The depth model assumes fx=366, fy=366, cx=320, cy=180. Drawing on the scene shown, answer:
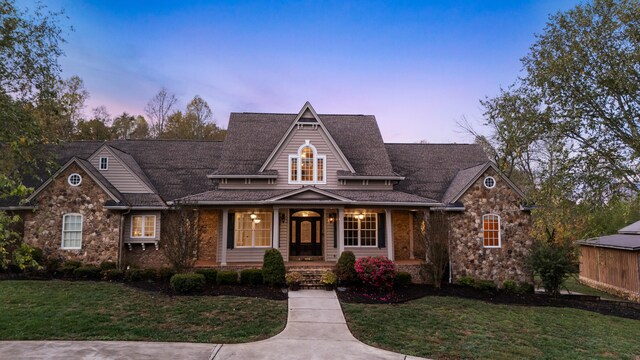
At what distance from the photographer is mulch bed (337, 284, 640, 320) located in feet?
43.0

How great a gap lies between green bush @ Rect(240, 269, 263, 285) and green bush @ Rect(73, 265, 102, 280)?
5629mm

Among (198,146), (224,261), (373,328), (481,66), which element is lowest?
(373,328)

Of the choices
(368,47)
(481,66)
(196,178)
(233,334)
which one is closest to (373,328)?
(233,334)

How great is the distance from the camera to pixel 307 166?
60.3ft

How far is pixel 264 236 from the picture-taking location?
57.1 feet

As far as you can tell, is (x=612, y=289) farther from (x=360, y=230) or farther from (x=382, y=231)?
(x=360, y=230)

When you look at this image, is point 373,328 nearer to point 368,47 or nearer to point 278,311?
point 278,311

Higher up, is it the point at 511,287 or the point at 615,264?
the point at 615,264

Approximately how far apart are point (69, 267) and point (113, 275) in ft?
6.40

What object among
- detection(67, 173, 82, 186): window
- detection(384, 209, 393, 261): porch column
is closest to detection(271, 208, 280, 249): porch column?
detection(384, 209, 393, 261): porch column

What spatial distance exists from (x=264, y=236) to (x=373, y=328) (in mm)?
8828

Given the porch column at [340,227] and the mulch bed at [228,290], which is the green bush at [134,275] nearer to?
the mulch bed at [228,290]

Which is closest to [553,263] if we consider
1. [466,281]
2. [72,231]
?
[466,281]

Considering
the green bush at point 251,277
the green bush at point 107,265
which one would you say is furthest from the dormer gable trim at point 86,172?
the green bush at point 251,277
